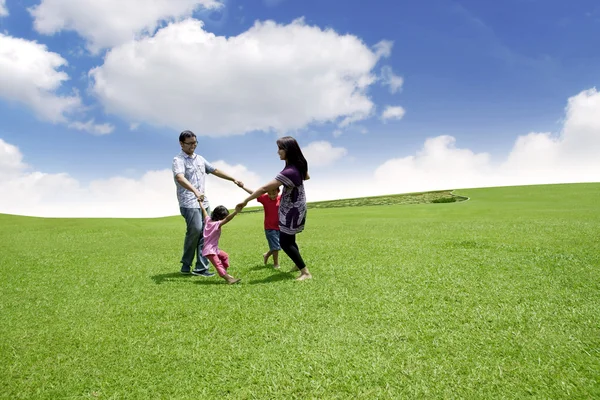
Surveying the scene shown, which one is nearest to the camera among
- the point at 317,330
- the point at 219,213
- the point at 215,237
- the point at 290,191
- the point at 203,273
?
the point at 317,330

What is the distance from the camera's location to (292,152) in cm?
674

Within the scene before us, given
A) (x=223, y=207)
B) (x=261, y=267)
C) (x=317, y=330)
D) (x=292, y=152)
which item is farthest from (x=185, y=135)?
(x=317, y=330)

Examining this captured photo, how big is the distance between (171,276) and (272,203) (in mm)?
2790

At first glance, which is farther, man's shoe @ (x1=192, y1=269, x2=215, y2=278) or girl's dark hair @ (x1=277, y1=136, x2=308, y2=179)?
man's shoe @ (x1=192, y1=269, x2=215, y2=278)

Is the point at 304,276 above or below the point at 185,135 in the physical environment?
below

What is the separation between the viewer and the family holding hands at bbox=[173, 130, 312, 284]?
6.78 metres

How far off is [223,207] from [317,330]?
3.55 metres

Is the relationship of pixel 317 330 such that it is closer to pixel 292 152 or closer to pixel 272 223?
pixel 292 152

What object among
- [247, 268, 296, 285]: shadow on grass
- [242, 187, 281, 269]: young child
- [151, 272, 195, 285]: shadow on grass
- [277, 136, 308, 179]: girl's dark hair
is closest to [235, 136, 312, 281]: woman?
[277, 136, 308, 179]: girl's dark hair

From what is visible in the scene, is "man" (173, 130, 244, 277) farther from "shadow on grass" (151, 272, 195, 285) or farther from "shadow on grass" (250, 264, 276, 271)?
"shadow on grass" (250, 264, 276, 271)

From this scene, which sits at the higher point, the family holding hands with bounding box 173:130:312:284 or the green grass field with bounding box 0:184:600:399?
the family holding hands with bounding box 173:130:312:284

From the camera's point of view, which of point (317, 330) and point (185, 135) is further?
point (185, 135)

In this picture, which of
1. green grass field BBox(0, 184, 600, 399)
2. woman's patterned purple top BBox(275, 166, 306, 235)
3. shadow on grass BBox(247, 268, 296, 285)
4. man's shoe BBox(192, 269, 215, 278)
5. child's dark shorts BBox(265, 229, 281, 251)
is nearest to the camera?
green grass field BBox(0, 184, 600, 399)

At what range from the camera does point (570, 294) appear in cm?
607
